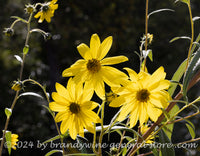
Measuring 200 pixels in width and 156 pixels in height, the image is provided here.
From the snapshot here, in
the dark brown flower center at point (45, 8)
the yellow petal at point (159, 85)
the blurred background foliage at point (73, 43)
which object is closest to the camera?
the yellow petal at point (159, 85)

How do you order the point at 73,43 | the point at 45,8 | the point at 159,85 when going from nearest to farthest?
the point at 159,85
the point at 45,8
the point at 73,43

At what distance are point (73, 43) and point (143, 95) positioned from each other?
9.99 feet

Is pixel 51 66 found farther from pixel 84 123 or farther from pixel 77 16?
pixel 84 123

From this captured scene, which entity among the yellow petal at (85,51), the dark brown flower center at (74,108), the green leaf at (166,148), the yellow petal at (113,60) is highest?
the yellow petal at (85,51)

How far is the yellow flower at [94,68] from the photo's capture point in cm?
33

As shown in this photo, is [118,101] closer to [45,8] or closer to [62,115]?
[62,115]

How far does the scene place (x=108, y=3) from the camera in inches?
131

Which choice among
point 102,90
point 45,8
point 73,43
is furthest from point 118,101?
point 73,43

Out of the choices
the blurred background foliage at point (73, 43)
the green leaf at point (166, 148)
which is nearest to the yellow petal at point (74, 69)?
the green leaf at point (166, 148)

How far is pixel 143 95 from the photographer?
34 centimetres

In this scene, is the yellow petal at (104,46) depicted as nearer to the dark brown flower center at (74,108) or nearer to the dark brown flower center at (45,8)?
the dark brown flower center at (74,108)

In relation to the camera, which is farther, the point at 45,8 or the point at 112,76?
the point at 45,8

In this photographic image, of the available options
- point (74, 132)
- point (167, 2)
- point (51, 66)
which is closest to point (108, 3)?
point (167, 2)

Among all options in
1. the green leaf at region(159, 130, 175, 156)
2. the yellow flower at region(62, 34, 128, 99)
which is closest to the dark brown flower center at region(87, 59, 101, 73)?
the yellow flower at region(62, 34, 128, 99)
